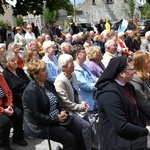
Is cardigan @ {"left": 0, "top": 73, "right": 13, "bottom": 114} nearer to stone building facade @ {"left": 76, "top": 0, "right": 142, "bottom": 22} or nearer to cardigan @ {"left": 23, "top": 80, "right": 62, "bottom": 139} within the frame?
cardigan @ {"left": 23, "top": 80, "right": 62, "bottom": 139}

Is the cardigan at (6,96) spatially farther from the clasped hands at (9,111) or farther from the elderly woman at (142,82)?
the elderly woman at (142,82)

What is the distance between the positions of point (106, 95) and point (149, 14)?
45.2 m

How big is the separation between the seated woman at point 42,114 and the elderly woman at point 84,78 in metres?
1.03

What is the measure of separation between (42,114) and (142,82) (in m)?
1.33

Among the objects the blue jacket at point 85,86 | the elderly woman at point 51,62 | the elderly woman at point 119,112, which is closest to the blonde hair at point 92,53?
the blue jacket at point 85,86

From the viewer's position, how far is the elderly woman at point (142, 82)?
3.58 m

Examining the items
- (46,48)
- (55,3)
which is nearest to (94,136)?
(46,48)

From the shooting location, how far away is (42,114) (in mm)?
3760

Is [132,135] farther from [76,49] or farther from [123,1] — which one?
[123,1]

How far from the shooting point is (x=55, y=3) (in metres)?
25.8

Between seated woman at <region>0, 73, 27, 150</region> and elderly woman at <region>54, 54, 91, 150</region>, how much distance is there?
0.78 m

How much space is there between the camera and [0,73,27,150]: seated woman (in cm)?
423

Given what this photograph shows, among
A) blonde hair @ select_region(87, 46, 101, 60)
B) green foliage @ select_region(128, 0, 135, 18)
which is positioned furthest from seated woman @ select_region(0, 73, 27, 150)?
green foliage @ select_region(128, 0, 135, 18)

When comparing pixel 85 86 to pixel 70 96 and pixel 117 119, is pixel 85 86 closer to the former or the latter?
pixel 70 96
